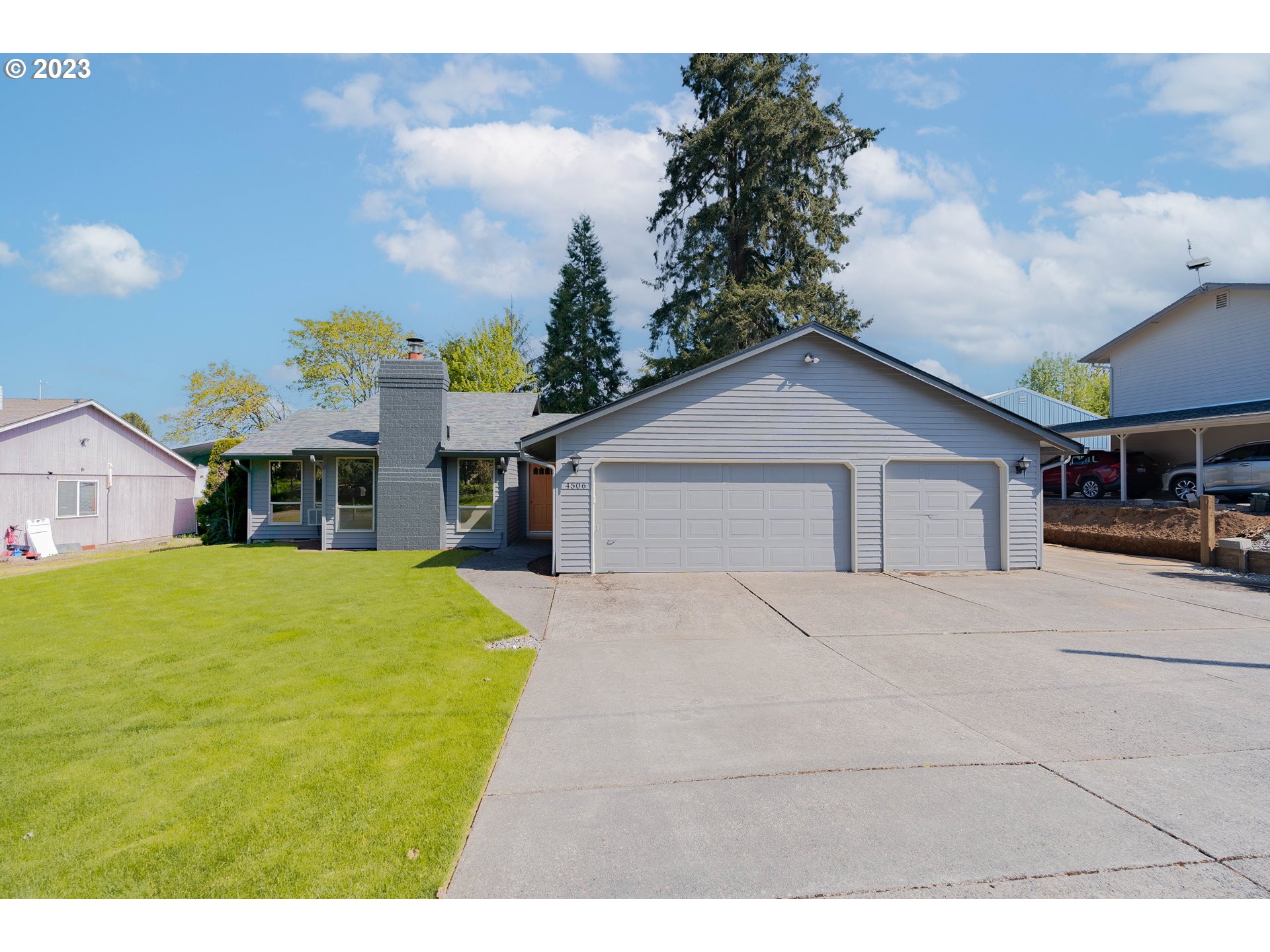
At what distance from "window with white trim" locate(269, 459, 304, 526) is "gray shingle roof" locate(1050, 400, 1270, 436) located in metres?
24.8

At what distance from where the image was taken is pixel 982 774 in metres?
4.18

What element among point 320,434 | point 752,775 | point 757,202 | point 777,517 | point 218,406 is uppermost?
point 757,202

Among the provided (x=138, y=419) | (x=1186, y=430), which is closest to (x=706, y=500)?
(x=1186, y=430)

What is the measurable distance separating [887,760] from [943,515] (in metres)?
10.4

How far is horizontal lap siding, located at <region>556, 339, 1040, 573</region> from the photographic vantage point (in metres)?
13.1

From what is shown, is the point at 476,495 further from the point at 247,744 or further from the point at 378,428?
the point at 247,744

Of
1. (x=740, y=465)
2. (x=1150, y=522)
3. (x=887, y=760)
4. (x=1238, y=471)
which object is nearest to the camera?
(x=887, y=760)

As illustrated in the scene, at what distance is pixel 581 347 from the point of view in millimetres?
37938

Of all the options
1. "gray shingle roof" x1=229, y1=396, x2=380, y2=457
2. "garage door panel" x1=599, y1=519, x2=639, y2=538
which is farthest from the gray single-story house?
"gray shingle roof" x1=229, y1=396, x2=380, y2=457

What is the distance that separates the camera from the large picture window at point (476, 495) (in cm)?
1736

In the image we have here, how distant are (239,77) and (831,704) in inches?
419

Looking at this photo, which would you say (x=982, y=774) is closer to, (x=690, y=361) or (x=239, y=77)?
(x=239, y=77)

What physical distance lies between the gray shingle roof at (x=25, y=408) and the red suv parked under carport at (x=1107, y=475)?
3083 cm

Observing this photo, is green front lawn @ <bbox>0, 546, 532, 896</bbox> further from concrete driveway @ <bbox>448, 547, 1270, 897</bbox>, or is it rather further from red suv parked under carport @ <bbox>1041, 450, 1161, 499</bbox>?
red suv parked under carport @ <bbox>1041, 450, 1161, 499</bbox>
